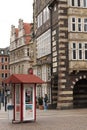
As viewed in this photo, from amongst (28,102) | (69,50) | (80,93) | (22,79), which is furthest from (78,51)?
(22,79)

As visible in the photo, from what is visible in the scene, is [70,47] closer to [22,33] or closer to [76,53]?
[76,53]

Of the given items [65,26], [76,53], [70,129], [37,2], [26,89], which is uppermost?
[37,2]

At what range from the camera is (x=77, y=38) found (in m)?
42.8

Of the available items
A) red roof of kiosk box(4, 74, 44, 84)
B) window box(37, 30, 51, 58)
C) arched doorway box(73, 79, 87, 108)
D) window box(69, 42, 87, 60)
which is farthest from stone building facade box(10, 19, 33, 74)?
red roof of kiosk box(4, 74, 44, 84)

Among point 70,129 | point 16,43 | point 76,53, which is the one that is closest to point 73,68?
point 76,53

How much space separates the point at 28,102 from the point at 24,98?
440 mm

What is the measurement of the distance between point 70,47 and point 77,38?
130cm

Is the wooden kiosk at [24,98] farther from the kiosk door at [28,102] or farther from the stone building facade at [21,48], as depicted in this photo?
the stone building facade at [21,48]

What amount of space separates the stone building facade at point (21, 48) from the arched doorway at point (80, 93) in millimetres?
36975

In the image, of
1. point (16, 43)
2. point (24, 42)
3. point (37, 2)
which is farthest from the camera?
point (16, 43)

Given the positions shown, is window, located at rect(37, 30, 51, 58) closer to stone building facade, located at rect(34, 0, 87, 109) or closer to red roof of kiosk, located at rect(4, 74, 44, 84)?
stone building facade, located at rect(34, 0, 87, 109)

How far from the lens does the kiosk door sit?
25380mm

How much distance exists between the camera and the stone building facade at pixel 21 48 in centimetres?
8554

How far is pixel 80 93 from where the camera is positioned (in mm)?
45438
